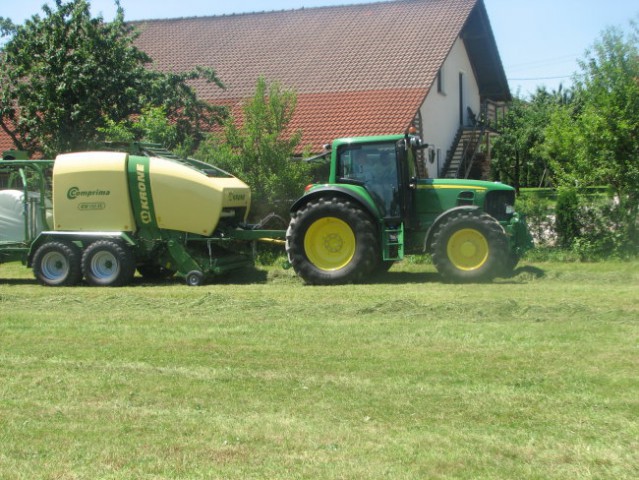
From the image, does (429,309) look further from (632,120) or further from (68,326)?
(632,120)

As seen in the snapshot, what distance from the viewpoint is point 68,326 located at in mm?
9961

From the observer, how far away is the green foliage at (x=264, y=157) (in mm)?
17844

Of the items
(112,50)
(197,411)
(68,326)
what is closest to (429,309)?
(68,326)

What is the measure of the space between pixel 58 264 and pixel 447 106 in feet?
51.0

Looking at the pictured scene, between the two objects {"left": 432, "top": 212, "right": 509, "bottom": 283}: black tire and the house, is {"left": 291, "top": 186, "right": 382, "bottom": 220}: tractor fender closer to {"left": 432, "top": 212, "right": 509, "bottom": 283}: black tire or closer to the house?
{"left": 432, "top": 212, "right": 509, "bottom": 283}: black tire

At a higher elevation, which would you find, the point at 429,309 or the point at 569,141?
the point at 569,141

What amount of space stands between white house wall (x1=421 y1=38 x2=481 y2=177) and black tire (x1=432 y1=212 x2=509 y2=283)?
35.1 ft

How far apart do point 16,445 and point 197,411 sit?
1264mm

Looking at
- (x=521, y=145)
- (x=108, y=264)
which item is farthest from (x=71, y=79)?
(x=521, y=145)

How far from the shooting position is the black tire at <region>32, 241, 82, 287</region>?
1497 centimetres

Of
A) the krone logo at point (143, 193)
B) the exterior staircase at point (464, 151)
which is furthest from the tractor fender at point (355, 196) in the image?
the exterior staircase at point (464, 151)

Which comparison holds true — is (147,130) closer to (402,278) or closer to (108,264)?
(108,264)

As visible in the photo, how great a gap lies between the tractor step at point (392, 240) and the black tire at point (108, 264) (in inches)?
168

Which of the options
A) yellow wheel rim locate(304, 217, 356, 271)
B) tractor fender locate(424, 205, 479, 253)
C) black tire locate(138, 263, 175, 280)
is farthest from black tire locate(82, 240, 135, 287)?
tractor fender locate(424, 205, 479, 253)
